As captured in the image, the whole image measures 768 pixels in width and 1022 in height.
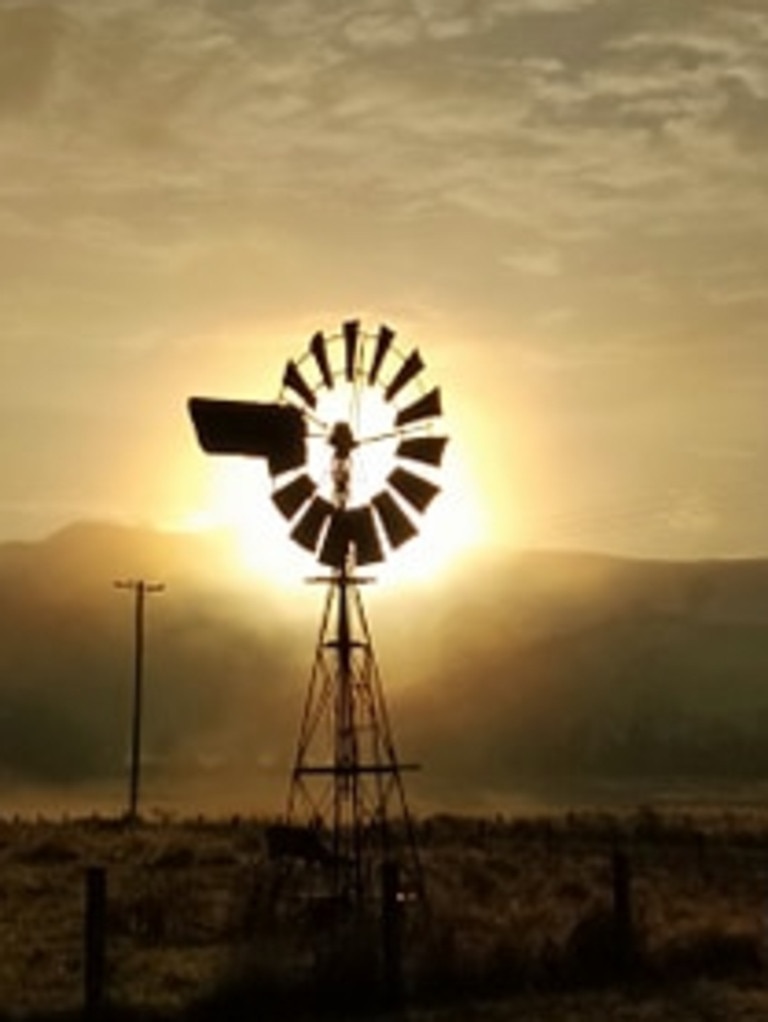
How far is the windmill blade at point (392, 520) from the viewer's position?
22.0 meters

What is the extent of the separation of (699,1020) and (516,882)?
14.3 metres

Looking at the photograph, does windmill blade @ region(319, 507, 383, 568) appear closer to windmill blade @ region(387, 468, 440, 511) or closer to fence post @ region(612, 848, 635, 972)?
windmill blade @ region(387, 468, 440, 511)

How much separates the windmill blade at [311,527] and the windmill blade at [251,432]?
0.63 m

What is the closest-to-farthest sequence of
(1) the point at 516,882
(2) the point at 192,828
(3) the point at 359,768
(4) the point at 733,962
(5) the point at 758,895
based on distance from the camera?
(4) the point at 733,962 → (3) the point at 359,768 → (5) the point at 758,895 → (1) the point at 516,882 → (2) the point at 192,828

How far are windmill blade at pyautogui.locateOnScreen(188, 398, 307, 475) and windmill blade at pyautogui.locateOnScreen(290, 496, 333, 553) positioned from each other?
2.05 feet

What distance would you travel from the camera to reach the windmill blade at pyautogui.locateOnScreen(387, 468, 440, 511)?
22125mm

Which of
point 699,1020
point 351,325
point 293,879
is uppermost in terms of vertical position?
point 351,325

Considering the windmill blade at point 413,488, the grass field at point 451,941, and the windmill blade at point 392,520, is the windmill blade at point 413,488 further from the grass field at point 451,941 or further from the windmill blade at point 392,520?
the grass field at point 451,941

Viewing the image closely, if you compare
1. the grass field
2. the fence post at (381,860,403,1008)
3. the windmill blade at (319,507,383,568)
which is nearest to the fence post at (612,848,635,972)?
the grass field

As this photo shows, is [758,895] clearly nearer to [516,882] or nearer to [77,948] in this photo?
[516,882]

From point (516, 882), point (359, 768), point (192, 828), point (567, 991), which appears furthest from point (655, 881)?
point (192, 828)

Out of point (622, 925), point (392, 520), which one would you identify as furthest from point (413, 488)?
point (622, 925)

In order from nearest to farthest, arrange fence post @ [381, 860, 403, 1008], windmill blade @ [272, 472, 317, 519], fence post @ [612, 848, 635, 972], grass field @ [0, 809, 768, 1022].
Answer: grass field @ [0, 809, 768, 1022]
fence post @ [381, 860, 403, 1008]
fence post @ [612, 848, 635, 972]
windmill blade @ [272, 472, 317, 519]

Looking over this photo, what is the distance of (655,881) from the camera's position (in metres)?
28.6
